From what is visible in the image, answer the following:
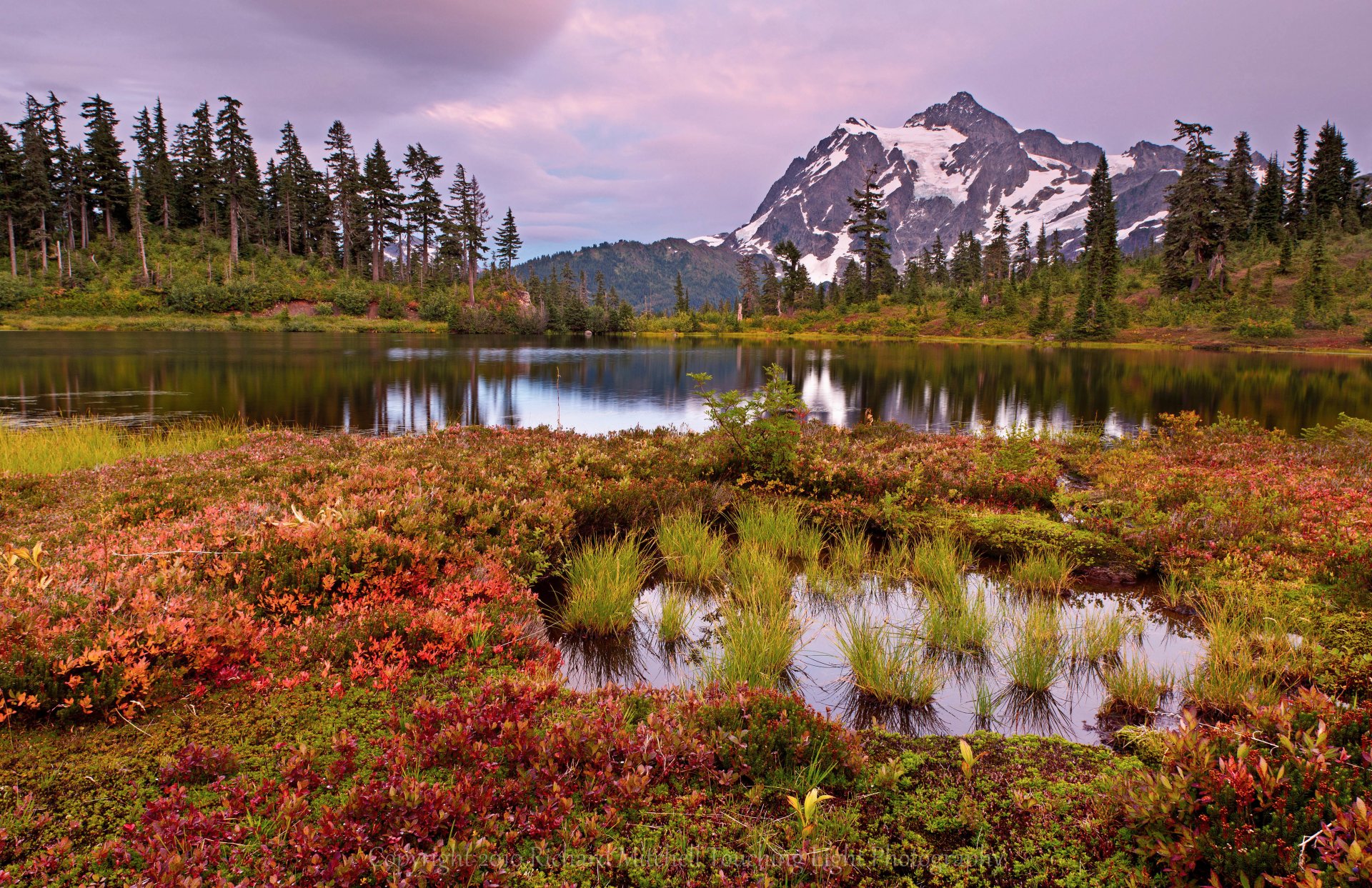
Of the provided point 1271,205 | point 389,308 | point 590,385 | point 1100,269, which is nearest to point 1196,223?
point 1100,269

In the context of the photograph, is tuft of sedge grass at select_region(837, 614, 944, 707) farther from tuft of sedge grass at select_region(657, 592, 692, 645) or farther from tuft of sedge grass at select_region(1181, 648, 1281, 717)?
tuft of sedge grass at select_region(1181, 648, 1281, 717)

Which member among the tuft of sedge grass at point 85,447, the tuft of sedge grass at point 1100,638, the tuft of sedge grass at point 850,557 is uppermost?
the tuft of sedge grass at point 85,447

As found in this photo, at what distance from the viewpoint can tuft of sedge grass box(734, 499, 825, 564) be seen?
28.5ft

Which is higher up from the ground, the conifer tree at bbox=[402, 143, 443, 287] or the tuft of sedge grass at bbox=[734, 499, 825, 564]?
the conifer tree at bbox=[402, 143, 443, 287]

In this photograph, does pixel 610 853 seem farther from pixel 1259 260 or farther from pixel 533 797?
pixel 1259 260

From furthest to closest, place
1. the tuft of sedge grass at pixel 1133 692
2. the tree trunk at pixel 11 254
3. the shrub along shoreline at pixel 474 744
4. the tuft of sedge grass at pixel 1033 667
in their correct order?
the tree trunk at pixel 11 254 < the tuft of sedge grass at pixel 1033 667 < the tuft of sedge grass at pixel 1133 692 < the shrub along shoreline at pixel 474 744

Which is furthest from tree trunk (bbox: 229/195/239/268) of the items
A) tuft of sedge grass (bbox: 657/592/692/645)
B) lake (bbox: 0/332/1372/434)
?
tuft of sedge grass (bbox: 657/592/692/645)

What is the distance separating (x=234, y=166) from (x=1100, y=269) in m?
114

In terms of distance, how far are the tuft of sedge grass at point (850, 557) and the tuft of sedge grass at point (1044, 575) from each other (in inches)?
70.0

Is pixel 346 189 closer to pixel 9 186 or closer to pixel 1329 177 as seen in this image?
pixel 9 186

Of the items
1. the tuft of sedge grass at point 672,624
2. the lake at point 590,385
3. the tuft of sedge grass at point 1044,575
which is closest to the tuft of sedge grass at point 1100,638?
the tuft of sedge grass at point 1044,575

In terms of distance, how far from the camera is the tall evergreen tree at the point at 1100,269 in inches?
2734

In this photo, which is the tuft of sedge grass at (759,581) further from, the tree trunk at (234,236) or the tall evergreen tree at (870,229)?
the tall evergreen tree at (870,229)

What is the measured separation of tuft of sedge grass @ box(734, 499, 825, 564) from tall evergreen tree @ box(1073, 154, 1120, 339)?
73761 millimetres
